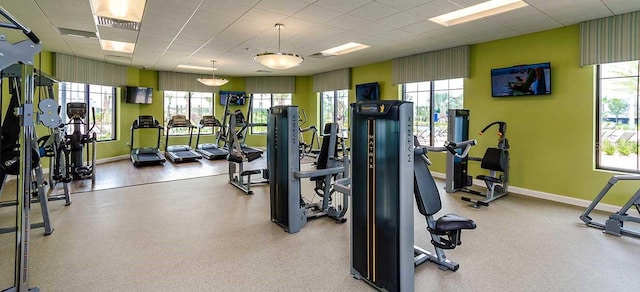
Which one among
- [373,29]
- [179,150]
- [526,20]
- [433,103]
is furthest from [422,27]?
[179,150]

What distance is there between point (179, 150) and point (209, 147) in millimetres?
988

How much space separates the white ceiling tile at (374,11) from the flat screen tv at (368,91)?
3.94 metres

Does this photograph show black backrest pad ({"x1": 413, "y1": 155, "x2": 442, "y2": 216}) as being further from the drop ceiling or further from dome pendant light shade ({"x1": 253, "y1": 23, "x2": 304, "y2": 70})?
dome pendant light shade ({"x1": 253, "y1": 23, "x2": 304, "y2": 70})

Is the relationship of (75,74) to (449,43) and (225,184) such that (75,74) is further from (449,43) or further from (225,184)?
(449,43)

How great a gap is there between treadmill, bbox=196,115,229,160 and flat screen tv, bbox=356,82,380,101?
4125 millimetres

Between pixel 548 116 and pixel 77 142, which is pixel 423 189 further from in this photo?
pixel 77 142

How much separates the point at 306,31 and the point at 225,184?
331 cm

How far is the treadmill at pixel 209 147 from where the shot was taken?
9.86m

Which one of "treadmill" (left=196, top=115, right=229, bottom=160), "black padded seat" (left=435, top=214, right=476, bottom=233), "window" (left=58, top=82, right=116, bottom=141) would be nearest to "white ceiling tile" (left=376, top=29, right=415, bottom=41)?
"black padded seat" (left=435, top=214, right=476, bottom=233)

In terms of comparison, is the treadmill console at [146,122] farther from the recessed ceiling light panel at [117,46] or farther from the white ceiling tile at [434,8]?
the white ceiling tile at [434,8]

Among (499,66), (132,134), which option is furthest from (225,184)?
(499,66)

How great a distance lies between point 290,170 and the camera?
3740mm

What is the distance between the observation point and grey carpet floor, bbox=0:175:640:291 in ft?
8.74

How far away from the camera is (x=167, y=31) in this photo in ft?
18.5
